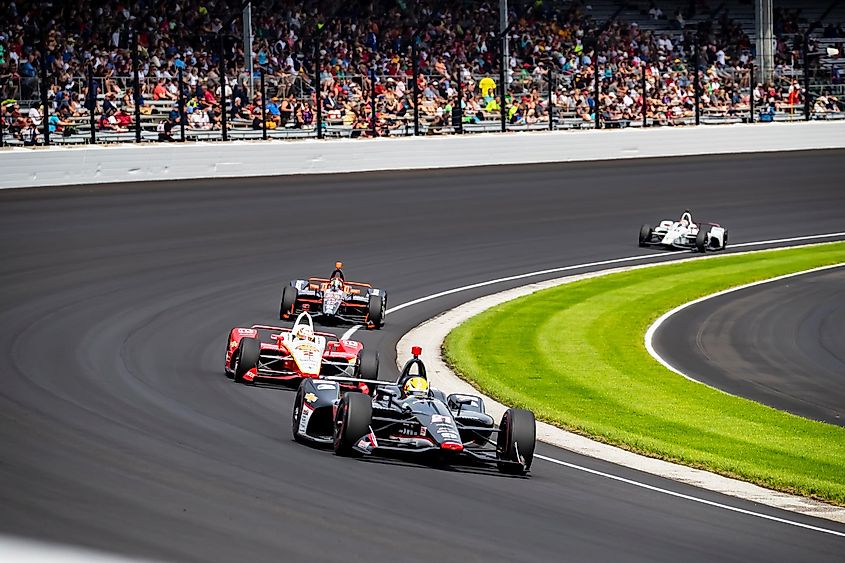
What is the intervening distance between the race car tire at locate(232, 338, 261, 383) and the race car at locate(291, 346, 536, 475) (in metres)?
2.77

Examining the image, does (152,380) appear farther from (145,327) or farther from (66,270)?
(66,270)

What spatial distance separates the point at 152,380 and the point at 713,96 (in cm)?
3284

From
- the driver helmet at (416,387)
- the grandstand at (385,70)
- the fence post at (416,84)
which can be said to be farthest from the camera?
the fence post at (416,84)

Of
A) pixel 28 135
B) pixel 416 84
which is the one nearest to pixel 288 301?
pixel 28 135

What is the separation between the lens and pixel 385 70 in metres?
40.0

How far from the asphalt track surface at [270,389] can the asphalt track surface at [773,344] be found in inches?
164

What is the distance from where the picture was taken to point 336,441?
11969mm

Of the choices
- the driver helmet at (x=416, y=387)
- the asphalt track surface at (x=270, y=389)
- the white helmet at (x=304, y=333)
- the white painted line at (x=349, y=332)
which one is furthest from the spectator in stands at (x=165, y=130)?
the driver helmet at (x=416, y=387)

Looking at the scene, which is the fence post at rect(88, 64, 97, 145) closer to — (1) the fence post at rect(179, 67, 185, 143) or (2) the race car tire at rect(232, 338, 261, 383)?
(1) the fence post at rect(179, 67, 185, 143)

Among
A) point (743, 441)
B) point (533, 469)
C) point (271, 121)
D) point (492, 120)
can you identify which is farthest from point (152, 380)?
point (492, 120)

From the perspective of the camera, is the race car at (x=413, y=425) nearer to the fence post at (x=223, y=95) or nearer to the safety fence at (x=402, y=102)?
the safety fence at (x=402, y=102)

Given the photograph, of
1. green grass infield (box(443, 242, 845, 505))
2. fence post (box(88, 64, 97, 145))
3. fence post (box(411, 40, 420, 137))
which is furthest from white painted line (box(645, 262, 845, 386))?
fence post (box(88, 64, 97, 145))

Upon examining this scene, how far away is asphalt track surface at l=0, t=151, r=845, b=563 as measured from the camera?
916cm

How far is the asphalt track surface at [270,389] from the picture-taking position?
9156 mm
